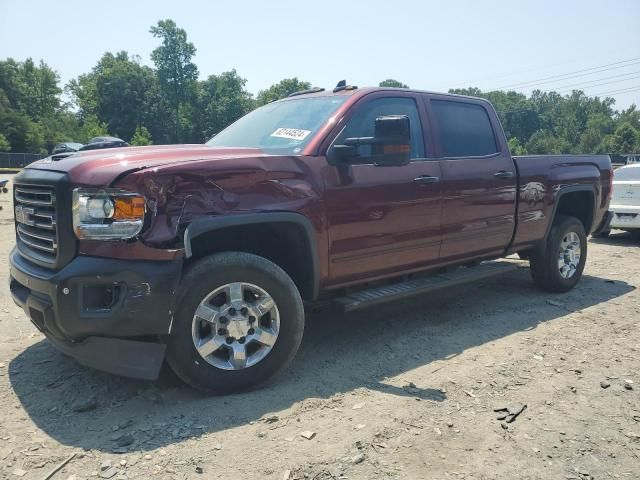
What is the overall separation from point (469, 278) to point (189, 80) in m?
85.8

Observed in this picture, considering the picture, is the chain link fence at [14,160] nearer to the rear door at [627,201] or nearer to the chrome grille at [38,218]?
the rear door at [627,201]

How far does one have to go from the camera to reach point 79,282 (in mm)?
2914

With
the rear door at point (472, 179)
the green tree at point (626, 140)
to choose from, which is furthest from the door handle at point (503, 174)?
the green tree at point (626, 140)

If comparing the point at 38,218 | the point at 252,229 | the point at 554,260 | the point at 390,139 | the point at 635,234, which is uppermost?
the point at 390,139

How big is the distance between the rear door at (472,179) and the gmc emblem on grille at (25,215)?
10.2 feet

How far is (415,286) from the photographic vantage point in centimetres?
440

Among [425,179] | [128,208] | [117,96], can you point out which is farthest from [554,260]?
[117,96]

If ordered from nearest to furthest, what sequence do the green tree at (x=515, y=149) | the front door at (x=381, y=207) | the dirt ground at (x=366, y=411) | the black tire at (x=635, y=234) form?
the dirt ground at (x=366, y=411) < the front door at (x=381, y=207) < the green tree at (x=515, y=149) < the black tire at (x=635, y=234)

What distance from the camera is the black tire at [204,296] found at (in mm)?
3121

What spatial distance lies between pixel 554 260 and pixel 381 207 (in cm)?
277

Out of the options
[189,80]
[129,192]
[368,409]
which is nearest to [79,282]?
[129,192]

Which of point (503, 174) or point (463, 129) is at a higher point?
point (463, 129)

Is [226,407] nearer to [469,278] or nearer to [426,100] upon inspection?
[469,278]

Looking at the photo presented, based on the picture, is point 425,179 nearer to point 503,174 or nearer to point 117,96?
point 503,174
